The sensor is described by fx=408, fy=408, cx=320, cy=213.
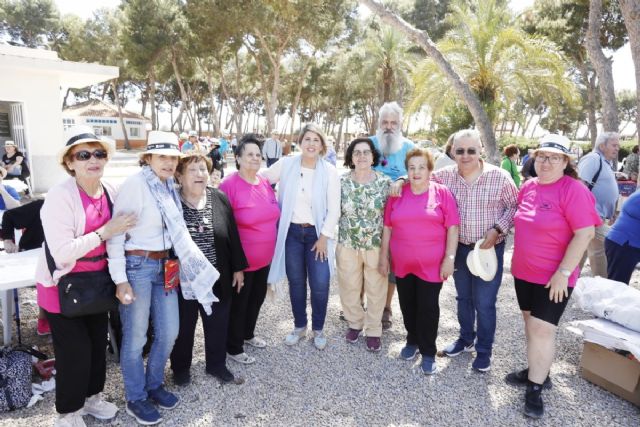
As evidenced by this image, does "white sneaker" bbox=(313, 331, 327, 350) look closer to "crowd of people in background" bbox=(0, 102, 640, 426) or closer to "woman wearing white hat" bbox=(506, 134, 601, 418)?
"crowd of people in background" bbox=(0, 102, 640, 426)

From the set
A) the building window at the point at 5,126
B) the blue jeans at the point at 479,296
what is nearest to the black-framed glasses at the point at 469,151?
the blue jeans at the point at 479,296

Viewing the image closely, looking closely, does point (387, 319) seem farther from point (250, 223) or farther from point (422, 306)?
point (250, 223)

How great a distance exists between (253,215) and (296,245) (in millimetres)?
573

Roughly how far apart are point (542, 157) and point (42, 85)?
12436 millimetres

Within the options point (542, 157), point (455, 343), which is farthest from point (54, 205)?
point (455, 343)

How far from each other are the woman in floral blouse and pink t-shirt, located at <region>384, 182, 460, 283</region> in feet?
0.92

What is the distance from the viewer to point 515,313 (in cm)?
471

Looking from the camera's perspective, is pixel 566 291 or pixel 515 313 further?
pixel 515 313

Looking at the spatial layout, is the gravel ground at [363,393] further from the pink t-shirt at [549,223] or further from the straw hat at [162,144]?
the straw hat at [162,144]

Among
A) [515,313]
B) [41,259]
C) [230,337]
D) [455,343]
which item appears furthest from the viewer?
[515,313]

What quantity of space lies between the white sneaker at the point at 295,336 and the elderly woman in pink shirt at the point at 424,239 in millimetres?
1139

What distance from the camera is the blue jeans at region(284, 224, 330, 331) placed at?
3.62 meters

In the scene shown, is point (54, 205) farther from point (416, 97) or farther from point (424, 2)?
point (424, 2)

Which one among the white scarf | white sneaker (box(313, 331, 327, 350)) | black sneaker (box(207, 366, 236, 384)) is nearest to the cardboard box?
white sneaker (box(313, 331, 327, 350))
